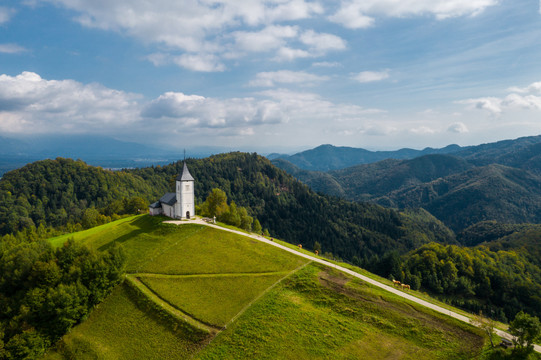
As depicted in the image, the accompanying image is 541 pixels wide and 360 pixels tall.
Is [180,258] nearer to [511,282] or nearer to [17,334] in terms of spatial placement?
[17,334]

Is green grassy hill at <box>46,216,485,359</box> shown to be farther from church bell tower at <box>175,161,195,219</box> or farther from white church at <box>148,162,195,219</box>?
white church at <box>148,162,195,219</box>

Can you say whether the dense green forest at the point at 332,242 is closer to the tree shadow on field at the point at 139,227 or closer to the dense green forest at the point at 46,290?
the tree shadow on field at the point at 139,227

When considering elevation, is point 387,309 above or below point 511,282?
above

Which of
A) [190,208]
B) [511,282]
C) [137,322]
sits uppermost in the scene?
[190,208]

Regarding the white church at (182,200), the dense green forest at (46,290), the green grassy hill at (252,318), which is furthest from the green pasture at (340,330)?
the white church at (182,200)

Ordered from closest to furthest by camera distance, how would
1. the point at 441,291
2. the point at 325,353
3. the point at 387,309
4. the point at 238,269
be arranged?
the point at 325,353 → the point at 387,309 → the point at 238,269 → the point at 441,291

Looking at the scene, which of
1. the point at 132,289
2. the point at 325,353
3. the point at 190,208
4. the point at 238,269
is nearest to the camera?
the point at 325,353

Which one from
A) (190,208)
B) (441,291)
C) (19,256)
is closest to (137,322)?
(19,256)

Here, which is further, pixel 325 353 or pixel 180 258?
pixel 180 258
